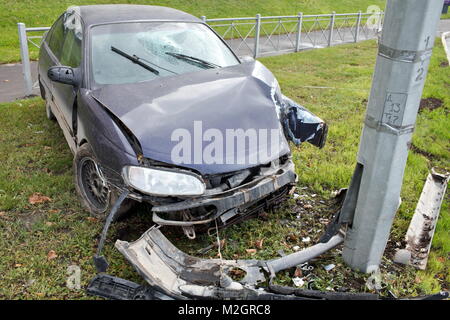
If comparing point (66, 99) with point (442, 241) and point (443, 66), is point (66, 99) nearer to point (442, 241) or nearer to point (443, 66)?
point (442, 241)

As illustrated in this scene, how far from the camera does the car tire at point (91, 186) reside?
10.9 feet

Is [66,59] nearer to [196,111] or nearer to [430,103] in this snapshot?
[196,111]

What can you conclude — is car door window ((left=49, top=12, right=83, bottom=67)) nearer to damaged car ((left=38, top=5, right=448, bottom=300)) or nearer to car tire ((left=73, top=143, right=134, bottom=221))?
damaged car ((left=38, top=5, right=448, bottom=300))

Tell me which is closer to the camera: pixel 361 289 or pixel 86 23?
pixel 361 289

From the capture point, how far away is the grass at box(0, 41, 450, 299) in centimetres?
295

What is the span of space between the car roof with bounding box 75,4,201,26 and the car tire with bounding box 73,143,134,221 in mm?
1521

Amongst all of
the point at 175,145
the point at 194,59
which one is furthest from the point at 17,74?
the point at 175,145

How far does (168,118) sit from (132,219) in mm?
1060

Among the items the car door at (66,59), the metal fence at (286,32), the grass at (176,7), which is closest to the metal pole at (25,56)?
the car door at (66,59)

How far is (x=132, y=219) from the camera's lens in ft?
11.8

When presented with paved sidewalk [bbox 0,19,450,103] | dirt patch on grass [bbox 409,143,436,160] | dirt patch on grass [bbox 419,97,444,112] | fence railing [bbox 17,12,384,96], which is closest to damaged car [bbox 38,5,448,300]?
dirt patch on grass [bbox 409,143,436,160]

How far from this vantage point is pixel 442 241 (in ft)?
11.2

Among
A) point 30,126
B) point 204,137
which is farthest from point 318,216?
point 30,126

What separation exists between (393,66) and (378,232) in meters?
1.16
